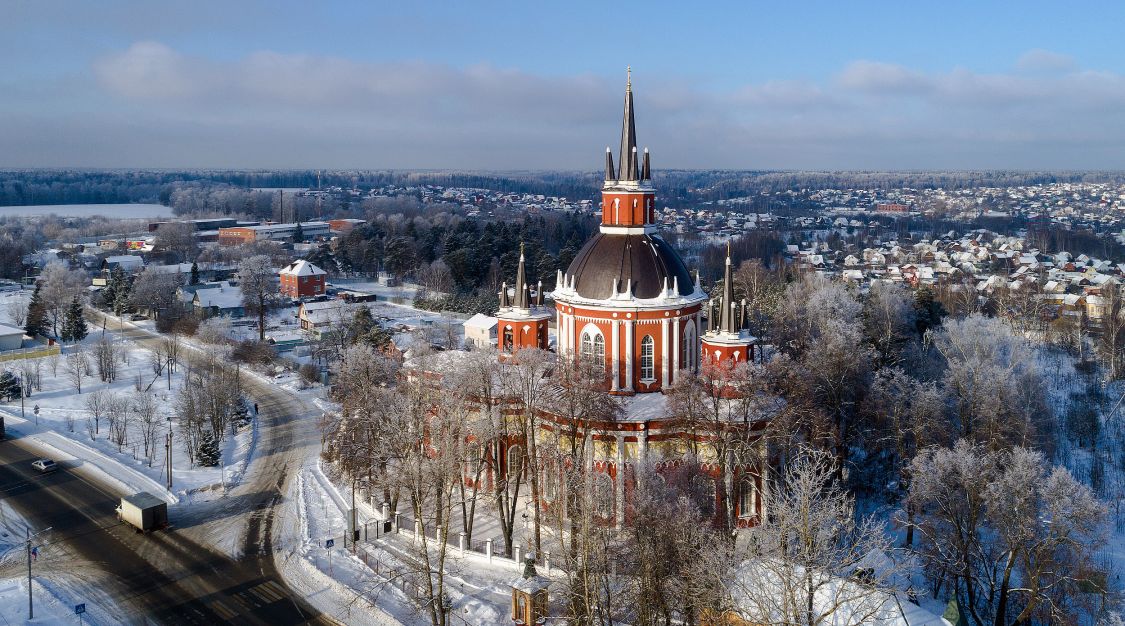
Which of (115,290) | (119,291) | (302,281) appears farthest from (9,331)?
(302,281)

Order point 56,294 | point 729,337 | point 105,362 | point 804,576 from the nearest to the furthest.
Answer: point 804,576 → point 729,337 → point 105,362 → point 56,294

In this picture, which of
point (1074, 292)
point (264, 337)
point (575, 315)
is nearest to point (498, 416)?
point (575, 315)

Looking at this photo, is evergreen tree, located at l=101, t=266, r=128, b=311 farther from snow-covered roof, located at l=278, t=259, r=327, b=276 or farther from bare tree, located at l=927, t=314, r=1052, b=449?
bare tree, located at l=927, t=314, r=1052, b=449

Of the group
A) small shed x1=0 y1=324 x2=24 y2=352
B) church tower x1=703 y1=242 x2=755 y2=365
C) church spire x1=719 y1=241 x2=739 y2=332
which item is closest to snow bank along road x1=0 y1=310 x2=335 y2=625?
church tower x1=703 y1=242 x2=755 y2=365

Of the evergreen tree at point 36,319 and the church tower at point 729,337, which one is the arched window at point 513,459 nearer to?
the church tower at point 729,337

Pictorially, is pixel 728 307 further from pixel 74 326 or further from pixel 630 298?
pixel 74 326

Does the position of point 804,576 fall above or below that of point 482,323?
above
